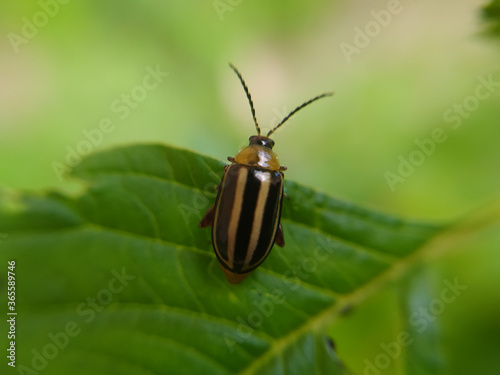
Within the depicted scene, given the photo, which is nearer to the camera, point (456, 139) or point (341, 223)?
point (341, 223)

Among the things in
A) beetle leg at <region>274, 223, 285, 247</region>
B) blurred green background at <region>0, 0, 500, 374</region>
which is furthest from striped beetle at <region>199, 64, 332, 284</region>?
blurred green background at <region>0, 0, 500, 374</region>

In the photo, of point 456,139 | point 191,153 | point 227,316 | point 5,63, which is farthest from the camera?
point 5,63

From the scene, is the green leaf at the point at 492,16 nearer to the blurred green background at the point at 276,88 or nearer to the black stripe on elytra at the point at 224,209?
the black stripe on elytra at the point at 224,209

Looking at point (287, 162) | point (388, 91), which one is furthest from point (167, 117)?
point (388, 91)

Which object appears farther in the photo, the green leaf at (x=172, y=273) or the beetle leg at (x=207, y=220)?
the beetle leg at (x=207, y=220)

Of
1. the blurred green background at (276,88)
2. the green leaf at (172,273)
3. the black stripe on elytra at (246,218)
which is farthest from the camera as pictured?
the blurred green background at (276,88)

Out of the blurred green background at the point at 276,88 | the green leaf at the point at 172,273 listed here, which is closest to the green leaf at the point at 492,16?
the green leaf at the point at 172,273

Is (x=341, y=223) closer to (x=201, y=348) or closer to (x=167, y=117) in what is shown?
(x=201, y=348)
